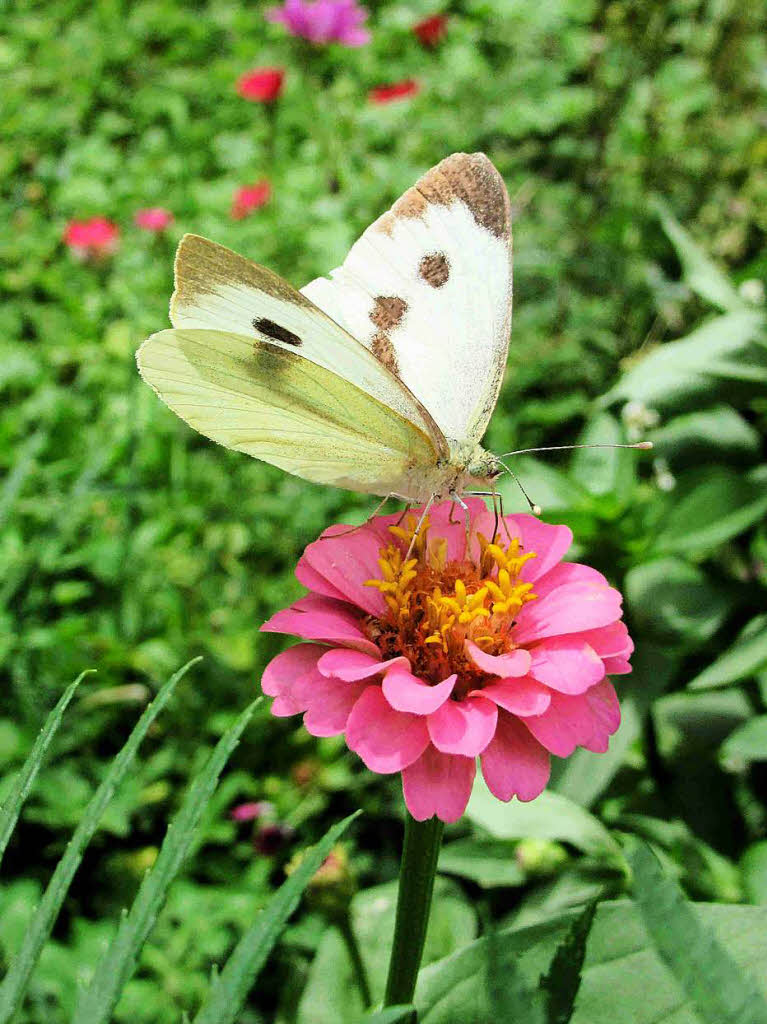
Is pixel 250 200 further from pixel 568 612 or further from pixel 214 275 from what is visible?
pixel 568 612

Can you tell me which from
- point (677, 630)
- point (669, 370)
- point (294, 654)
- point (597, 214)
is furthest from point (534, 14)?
point (294, 654)

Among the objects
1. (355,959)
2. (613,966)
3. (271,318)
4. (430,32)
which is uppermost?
(430,32)

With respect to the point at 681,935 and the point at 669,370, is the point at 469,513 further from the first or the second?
the point at 669,370

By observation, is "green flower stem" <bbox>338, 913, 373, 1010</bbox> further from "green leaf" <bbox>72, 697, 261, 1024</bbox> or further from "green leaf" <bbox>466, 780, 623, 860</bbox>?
"green leaf" <bbox>72, 697, 261, 1024</bbox>

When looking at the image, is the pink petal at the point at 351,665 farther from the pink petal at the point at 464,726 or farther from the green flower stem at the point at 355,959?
the green flower stem at the point at 355,959

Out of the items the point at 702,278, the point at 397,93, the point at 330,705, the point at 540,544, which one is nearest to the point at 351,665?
the point at 330,705
